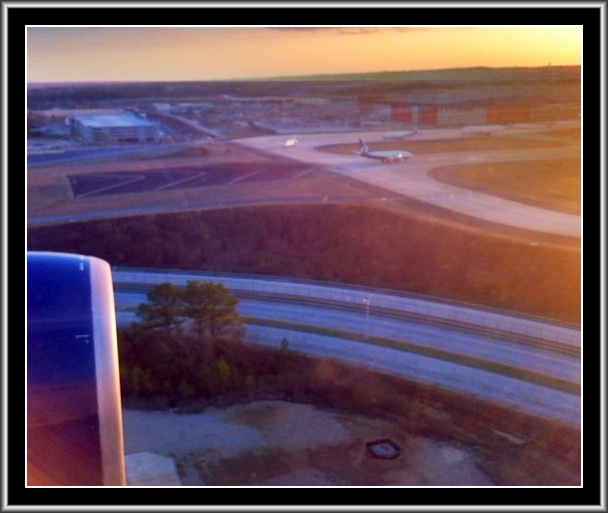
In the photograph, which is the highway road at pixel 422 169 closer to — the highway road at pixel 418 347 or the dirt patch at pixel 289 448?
the highway road at pixel 418 347

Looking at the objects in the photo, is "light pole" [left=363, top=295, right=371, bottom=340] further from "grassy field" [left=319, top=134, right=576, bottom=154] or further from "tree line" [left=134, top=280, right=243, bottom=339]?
"grassy field" [left=319, top=134, right=576, bottom=154]

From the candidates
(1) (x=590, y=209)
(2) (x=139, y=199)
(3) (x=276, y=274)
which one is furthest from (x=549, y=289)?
(2) (x=139, y=199)

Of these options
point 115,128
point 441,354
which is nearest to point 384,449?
point 441,354

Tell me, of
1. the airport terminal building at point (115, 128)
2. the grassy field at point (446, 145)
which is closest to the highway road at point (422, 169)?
the grassy field at point (446, 145)

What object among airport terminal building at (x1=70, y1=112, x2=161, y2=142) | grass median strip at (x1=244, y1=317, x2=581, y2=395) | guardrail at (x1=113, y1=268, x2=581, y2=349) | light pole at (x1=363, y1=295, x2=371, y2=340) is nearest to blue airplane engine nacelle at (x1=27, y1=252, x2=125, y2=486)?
airport terminal building at (x1=70, y1=112, x2=161, y2=142)

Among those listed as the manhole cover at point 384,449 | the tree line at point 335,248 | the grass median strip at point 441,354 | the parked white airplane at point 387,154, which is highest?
the parked white airplane at point 387,154

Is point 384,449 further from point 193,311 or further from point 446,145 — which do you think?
point 446,145

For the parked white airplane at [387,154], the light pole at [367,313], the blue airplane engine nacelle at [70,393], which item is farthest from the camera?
the parked white airplane at [387,154]
